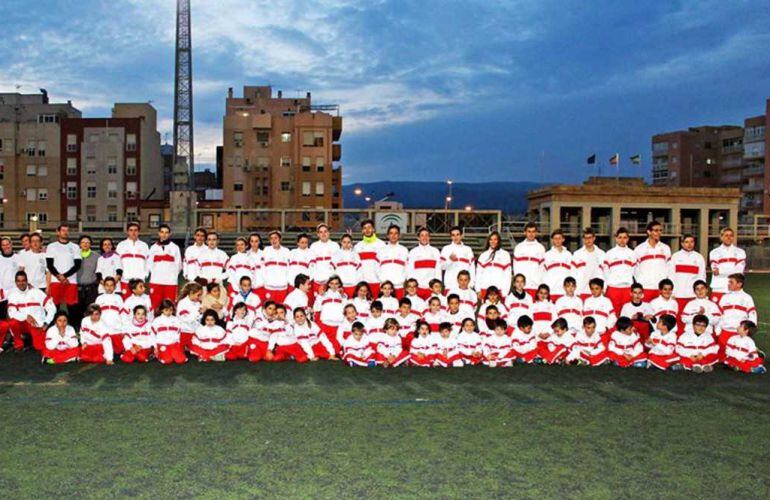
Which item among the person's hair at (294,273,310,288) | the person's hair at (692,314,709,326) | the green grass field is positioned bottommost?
the green grass field

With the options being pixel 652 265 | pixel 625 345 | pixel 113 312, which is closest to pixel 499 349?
Result: pixel 625 345

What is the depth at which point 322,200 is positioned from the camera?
55.8m

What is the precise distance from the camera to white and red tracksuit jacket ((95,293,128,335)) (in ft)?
27.4

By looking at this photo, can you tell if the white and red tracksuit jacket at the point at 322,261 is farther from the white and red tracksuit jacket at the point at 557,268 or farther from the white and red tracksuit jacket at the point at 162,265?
the white and red tracksuit jacket at the point at 557,268

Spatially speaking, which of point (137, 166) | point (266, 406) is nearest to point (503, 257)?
point (266, 406)

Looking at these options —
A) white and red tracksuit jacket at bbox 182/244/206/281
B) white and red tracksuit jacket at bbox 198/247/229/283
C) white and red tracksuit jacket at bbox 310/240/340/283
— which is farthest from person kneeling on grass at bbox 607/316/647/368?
white and red tracksuit jacket at bbox 182/244/206/281

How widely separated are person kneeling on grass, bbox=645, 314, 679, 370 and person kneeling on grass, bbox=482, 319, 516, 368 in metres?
1.60

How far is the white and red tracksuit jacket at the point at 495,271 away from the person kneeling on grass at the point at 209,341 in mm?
3478

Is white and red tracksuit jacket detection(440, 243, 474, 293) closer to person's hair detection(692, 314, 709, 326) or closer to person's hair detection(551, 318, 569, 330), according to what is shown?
person's hair detection(551, 318, 569, 330)

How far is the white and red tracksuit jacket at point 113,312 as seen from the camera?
8.34 meters

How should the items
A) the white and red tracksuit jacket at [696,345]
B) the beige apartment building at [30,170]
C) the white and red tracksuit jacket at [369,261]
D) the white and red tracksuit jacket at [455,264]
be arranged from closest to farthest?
the white and red tracksuit jacket at [696,345] → the white and red tracksuit jacket at [455,264] → the white and red tracksuit jacket at [369,261] → the beige apartment building at [30,170]

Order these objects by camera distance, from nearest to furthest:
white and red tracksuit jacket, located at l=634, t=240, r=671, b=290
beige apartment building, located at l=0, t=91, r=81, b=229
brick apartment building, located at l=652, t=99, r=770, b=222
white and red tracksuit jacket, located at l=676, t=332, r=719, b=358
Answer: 1. white and red tracksuit jacket, located at l=676, t=332, r=719, b=358
2. white and red tracksuit jacket, located at l=634, t=240, r=671, b=290
3. beige apartment building, located at l=0, t=91, r=81, b=229
4. brick apartment building, located at l=652, t=99, r=770, b=222

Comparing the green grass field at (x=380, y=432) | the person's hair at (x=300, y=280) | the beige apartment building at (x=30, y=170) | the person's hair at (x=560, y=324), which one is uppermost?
the beige apartment building at (x=30, y=170)

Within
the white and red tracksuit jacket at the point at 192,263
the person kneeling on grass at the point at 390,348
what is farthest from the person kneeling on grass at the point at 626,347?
the white and red tracksuit jacket at the point at 192,263
